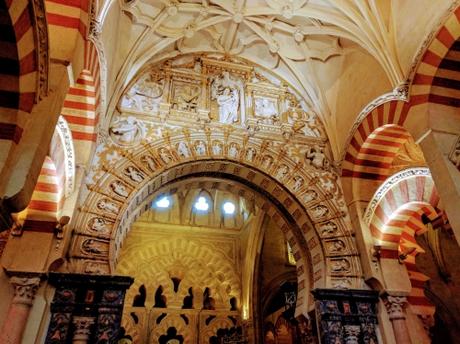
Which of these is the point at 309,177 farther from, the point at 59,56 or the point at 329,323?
the point at 59,56

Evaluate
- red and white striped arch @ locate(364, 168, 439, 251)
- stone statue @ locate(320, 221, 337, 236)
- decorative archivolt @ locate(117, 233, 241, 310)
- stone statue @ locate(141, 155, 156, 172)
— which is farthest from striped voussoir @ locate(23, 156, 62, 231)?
decorative archivolt @ locate(117, 233, 241, 310)

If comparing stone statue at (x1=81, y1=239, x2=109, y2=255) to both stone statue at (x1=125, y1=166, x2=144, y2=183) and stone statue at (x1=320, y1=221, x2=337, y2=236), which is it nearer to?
stone statue at (x1=125, y1=166, x2=144, y2=183)

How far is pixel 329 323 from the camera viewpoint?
18.9 ft

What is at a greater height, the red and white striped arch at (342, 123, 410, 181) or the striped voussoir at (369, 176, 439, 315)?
the red and white striped arch at (342, 123, 410, 181)

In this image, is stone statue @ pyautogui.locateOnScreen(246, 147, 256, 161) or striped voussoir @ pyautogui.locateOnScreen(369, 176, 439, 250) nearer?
striped voussoir @ pyautogui.locateOnScreen(369, 176, 439, 250)

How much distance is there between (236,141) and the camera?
7047 millimetres

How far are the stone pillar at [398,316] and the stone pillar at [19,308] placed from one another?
17.4ft

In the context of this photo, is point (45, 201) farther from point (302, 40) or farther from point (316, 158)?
point (302, 40)

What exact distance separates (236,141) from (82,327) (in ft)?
13.5

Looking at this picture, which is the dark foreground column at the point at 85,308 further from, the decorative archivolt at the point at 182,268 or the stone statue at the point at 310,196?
the decorative archivolt at the point at 182,268

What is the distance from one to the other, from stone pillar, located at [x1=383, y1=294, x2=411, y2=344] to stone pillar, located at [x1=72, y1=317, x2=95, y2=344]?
457 centimetres

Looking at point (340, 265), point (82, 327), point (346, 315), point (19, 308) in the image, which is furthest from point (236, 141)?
point (19, 308)

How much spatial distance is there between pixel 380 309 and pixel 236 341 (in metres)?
5.75

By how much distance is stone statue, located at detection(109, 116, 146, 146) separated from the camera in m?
6.30
